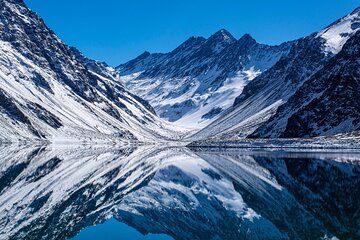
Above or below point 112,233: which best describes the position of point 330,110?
below

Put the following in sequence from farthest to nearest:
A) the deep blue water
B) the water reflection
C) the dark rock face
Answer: the dark rock face
the water reflection
the deep blue water

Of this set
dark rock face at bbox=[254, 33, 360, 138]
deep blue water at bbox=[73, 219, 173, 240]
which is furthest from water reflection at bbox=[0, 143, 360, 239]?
dark rock face at bbox=[254, 33, 360, 138]

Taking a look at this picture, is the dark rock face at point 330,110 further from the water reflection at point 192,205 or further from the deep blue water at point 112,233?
the deep blue water at point 112,233

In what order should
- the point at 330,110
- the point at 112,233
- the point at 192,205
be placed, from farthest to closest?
the point at 330,110 → the point at 192,205 → the point at 112,233

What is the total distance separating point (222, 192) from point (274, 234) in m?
19.8

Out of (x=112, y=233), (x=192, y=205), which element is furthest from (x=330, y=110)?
(x=112, y=233)

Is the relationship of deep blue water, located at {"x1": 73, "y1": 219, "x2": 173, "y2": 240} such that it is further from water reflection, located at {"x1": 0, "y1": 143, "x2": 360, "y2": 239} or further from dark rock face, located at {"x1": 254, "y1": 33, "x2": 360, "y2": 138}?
dark rock face, located at {"x1": 254, "y1": 33, "x2": 360, "y2": 138}

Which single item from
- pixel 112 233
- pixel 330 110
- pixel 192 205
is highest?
pixel 112 233

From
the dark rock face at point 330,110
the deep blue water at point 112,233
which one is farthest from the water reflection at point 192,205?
the dark rock face at point 330,110

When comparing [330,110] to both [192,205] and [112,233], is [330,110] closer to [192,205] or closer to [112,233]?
[192,205]

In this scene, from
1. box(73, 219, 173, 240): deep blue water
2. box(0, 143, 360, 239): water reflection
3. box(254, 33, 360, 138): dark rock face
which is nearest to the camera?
box(73, 219, 173, 240): deep blue water

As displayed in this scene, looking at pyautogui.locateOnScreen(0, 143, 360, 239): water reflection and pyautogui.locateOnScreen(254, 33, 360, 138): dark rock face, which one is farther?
pyautogui.locateOnScreen(254, 33, 360, 138): dark rock face

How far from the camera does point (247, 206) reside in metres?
38.5

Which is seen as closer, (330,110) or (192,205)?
(192,205)
